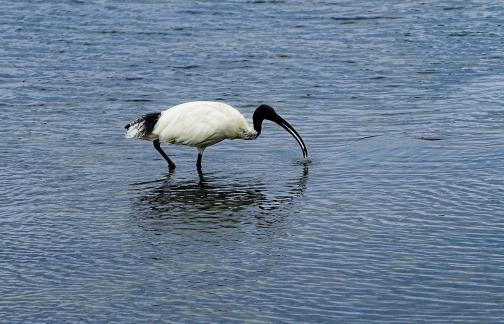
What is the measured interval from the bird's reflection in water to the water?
0.11ft

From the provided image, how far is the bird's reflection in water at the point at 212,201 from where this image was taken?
10182 mm

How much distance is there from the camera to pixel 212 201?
10898mm

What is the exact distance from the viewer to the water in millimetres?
8305

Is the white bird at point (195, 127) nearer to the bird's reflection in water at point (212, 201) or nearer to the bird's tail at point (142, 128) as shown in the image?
the bird's tail at point (142, 128)

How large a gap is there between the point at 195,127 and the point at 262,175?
33.3 inches

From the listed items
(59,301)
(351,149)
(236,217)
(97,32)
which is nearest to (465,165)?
(351,149)

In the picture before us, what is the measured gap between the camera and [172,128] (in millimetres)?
12141

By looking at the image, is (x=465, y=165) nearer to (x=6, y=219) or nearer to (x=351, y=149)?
(x=351, y=149)

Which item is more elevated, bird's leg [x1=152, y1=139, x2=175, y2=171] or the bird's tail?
the bird's tail

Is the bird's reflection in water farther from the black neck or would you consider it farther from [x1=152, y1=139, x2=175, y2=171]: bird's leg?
the black neck

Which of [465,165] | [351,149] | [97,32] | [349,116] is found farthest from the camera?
[97,32]

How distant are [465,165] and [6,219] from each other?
428 centimetres

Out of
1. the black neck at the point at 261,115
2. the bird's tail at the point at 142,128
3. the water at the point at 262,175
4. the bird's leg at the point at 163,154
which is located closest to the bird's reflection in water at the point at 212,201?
the water at the point at 262,175

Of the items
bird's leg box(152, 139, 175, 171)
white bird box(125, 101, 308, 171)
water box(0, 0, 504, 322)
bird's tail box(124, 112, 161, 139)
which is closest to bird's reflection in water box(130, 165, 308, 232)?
water box(0, 0, 504, 322)
